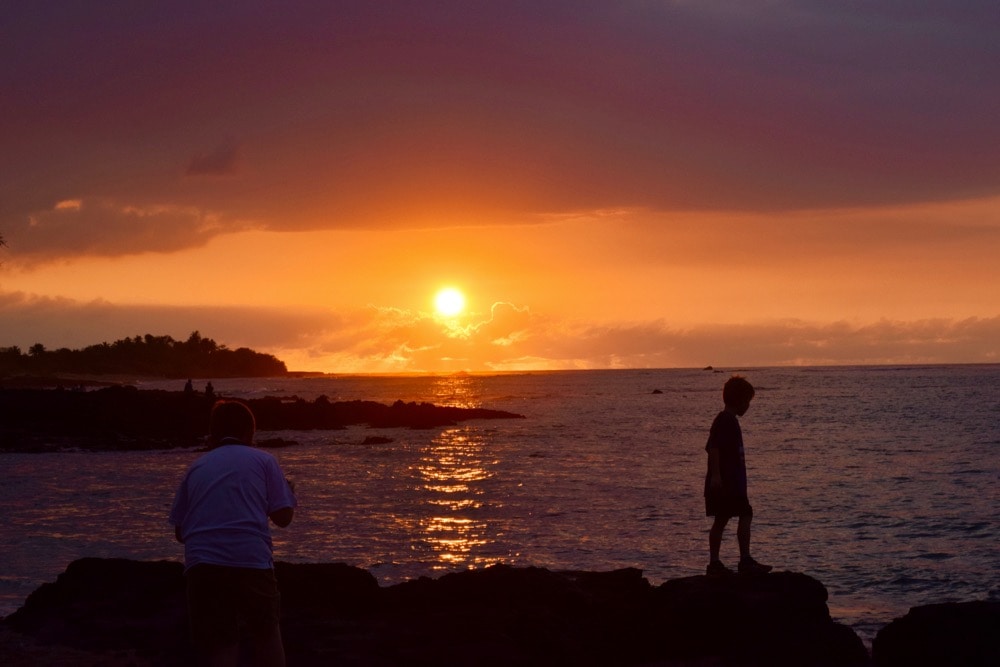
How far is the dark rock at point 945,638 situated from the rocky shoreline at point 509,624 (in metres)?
0.01

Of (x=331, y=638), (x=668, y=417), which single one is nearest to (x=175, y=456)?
(x=331, y=638)

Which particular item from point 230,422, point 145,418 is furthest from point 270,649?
point 145,418

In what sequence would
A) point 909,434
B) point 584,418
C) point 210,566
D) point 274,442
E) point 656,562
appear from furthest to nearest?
point 584,418
point 909,434
point 274,442
point 656,562
point 210,566

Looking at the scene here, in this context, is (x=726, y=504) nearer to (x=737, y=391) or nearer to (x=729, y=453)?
(x=729, y=453)

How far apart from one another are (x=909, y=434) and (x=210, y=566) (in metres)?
52.5

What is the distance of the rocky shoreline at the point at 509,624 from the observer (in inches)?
357

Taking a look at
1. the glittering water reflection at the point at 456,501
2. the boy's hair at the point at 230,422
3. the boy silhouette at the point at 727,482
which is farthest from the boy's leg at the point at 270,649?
the glittering water reflection at the point at 456,501

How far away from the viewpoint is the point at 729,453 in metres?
10.2

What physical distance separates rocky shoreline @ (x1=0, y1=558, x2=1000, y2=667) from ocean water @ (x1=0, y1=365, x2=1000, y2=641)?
13.0 feet

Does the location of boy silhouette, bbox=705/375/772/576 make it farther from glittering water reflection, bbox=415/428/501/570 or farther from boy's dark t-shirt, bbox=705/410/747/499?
glittering water reflection, bbox=415/428/501/570

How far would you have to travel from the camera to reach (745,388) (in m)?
9.91

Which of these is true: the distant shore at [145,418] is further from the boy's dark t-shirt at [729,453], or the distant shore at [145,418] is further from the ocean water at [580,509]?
the boy's dark t-shirt at [729,453]

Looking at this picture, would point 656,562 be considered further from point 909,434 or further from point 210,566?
point 909,434

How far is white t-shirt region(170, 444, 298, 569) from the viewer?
20.1 feet
